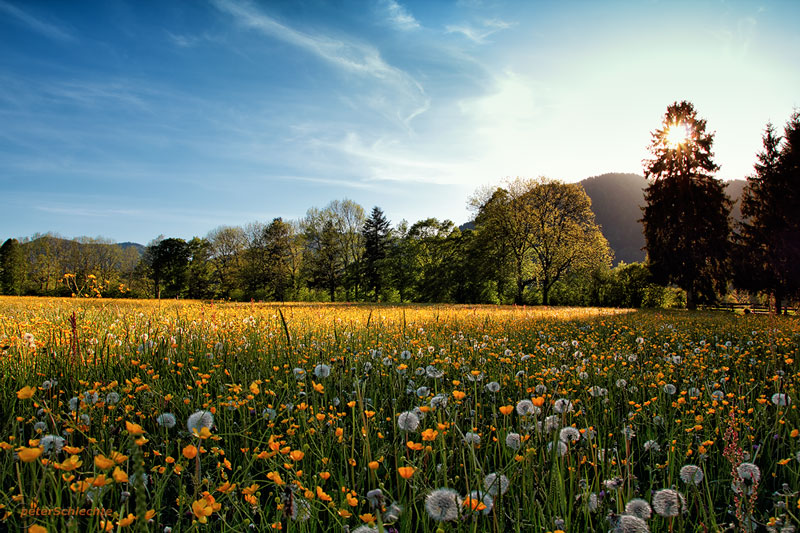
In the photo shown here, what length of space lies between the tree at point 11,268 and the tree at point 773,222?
77.0 metres

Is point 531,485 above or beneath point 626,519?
beneath

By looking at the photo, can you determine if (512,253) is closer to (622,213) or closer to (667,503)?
(667,503)

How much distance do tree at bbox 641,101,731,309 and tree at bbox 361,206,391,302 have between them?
30760 mm

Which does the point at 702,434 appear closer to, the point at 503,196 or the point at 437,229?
the point at 503,196

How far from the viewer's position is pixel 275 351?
15.2 feet

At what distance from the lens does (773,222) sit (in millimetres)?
24594

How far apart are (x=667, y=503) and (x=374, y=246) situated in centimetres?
5090

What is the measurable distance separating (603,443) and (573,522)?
992mm

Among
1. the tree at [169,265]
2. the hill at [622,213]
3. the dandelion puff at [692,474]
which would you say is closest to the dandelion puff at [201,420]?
the dandelion puff at [692,474]

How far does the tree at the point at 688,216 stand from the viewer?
27.9 meters

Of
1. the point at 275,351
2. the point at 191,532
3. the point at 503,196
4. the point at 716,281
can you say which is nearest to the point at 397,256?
the point at 503,196

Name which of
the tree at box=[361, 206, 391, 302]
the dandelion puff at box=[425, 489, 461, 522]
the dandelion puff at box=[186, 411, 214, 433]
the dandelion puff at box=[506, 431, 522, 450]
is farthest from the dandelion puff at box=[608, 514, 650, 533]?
the tree at box=[361, 206, 391, 302]

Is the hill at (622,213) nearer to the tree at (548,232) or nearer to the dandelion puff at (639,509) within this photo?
the tree at (548,232)

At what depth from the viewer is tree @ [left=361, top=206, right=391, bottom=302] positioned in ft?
166
